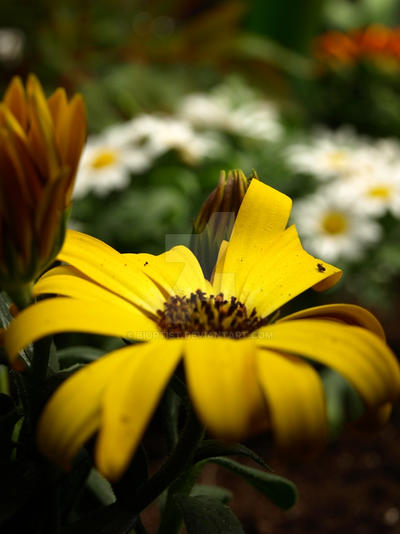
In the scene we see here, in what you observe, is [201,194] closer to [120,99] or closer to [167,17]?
[120,99]

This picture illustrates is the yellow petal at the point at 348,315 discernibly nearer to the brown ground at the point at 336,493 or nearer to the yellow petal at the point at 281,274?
the yellow petal at the point at 281,274

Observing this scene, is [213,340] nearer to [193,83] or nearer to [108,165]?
[108,165]

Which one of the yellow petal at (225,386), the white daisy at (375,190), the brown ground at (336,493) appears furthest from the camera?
the white daisy at (375,190)

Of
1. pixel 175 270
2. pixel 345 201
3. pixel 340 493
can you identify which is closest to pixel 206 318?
pixel 175 270

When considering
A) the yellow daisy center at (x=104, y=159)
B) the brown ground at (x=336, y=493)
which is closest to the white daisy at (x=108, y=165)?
the yellow daisy center at (x=104, y=159)

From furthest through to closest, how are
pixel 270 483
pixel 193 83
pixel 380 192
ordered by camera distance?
pixel 193 83 → pixel 380 192 → pixel 270 483

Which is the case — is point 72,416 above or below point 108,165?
above

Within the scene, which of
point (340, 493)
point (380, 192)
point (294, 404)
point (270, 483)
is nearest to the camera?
point (294, 404)
